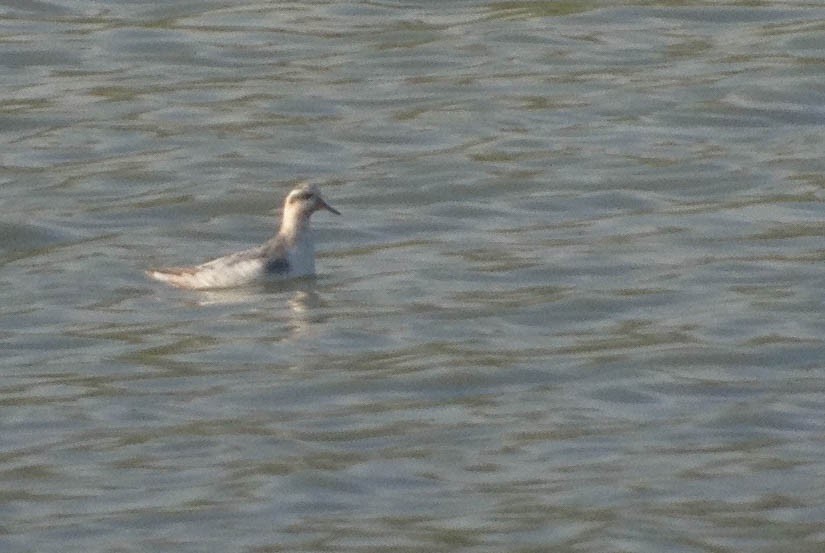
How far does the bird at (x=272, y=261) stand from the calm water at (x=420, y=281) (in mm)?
150

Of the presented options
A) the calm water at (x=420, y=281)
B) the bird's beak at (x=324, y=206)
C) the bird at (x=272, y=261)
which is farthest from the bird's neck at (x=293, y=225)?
the calm water at (x=420, y=281)

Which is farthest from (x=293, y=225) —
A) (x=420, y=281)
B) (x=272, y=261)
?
(x=420, y=281)

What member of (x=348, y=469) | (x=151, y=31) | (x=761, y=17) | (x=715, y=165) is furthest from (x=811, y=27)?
(x=348, y=469)

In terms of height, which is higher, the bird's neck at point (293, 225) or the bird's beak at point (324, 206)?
the bird's beak at point (324, 206)

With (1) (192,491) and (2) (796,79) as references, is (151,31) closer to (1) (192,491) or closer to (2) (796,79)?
(2) (796,79)

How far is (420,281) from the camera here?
687 inches

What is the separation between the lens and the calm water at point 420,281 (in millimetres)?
12695

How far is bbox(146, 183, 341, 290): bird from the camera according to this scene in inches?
682

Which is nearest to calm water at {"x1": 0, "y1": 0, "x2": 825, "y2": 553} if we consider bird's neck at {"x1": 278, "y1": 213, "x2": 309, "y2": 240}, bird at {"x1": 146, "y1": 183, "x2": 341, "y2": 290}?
bird at {"x1": 146, "y1": 183, "x2": 341, "y2": 290}

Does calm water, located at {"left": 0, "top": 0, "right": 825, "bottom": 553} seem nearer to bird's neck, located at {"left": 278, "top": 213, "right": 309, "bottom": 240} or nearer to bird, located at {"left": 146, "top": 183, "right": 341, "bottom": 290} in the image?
bird, located at {"left": 146, "top": 183, "right": 341, "bottom": 290}

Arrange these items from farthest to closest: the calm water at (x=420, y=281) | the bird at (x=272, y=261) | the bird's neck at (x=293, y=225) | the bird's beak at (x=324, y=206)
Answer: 1. the bird's beak at (x=324, y=206)
2. the bird's neck at (x=293, y=225)
3. the bird at (x=272, y=261)
4. the calm water at (x=420, y=281)

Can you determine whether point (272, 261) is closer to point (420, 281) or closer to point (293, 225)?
point (293, 225)

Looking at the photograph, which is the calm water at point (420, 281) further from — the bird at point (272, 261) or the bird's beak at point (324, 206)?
the bird's beak at point (324, 206)

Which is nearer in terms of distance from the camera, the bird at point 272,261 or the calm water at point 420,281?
the calm water at point 420,281
